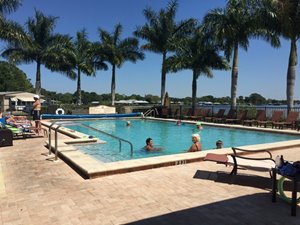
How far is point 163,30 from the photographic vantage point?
2717 cm

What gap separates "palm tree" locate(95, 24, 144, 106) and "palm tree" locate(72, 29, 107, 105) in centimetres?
123

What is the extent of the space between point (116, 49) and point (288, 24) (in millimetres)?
18779

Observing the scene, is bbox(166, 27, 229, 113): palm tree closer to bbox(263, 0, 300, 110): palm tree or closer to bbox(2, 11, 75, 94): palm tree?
bbox(263, 0, 300, 110): palm tree

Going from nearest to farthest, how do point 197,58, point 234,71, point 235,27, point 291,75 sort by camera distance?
point 291,75, point 235,27, point 234,71, point 197,58

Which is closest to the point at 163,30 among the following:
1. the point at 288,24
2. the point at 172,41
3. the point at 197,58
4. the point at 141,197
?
the point at 172,41

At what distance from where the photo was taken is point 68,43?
2845 centimetres

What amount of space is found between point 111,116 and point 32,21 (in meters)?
11.6

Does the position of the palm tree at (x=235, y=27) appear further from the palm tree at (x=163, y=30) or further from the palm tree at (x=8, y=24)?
the palm tree at (x=8, y=24)

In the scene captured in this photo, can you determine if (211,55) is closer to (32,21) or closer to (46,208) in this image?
(32,21)

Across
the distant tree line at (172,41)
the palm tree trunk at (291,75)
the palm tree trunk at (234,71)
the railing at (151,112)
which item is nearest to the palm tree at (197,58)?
the distant tree line at (172,41)

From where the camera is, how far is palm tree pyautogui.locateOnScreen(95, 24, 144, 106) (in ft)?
102

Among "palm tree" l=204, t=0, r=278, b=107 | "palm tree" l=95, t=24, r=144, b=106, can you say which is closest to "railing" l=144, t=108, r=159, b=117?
"palm tree" l=95, t=24, r=144, b=106


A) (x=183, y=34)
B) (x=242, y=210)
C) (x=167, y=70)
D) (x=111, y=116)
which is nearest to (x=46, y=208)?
(x=242, y=210)

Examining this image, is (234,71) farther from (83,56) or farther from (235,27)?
(83,56)
